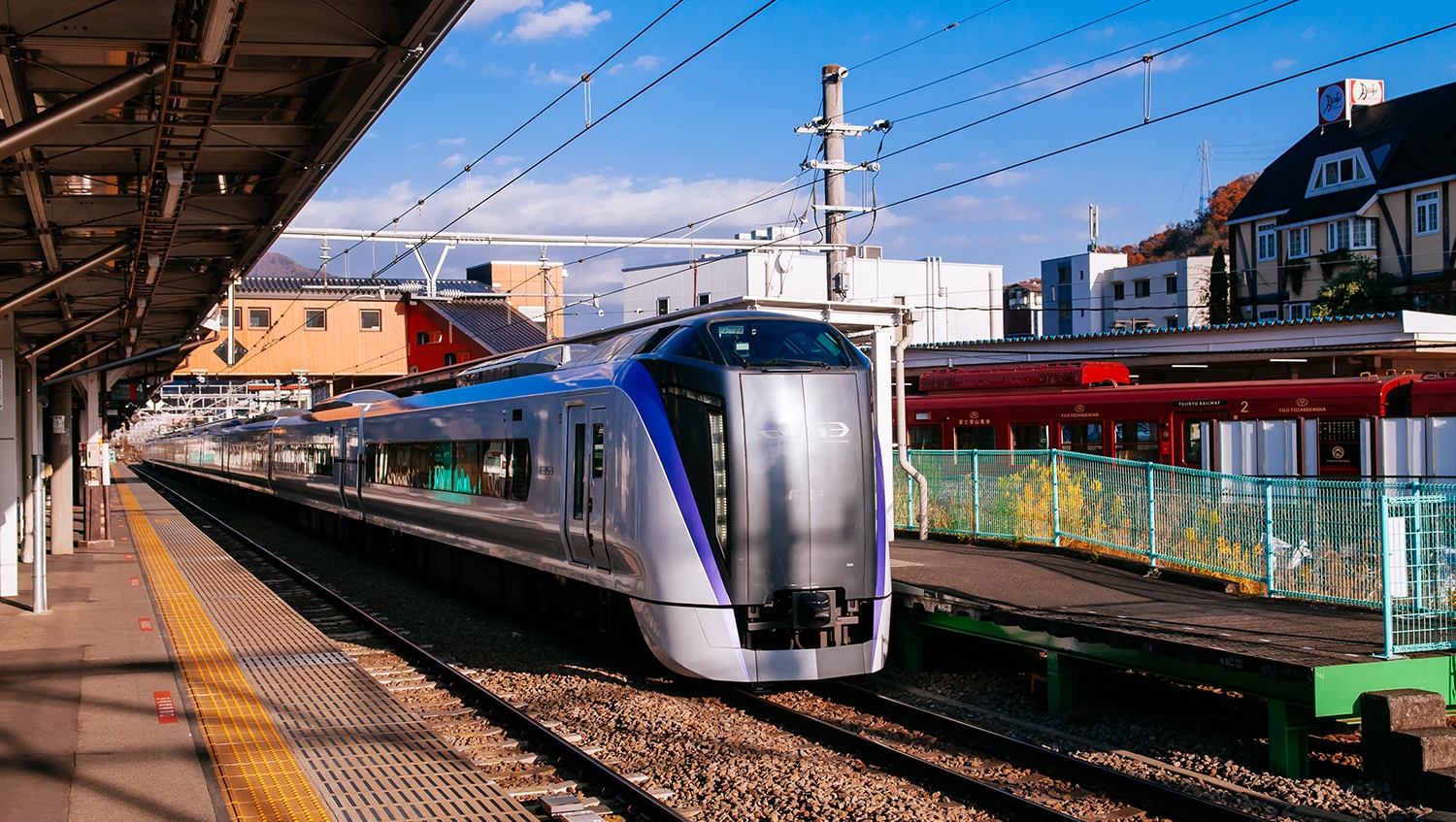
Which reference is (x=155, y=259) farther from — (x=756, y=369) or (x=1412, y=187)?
(x=1412, y=187)

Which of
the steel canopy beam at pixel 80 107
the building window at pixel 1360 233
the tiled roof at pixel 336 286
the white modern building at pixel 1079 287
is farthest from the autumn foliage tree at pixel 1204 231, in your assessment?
the steel canopy beam at pixel 80 107

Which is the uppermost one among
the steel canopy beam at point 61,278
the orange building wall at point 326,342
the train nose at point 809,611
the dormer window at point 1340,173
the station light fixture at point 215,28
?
the dormer window at point 1340,173

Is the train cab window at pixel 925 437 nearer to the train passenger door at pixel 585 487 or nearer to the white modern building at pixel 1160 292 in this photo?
the train passenger door at pixel 585 487

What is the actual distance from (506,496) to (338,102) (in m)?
5.55

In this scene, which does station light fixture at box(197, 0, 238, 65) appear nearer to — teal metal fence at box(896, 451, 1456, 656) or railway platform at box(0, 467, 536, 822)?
railway platform at box(0, 467, 536, 822)

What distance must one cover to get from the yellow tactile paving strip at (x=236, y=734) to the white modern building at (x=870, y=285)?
31824 millimetres

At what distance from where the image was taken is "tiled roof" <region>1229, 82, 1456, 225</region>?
42.2 meters

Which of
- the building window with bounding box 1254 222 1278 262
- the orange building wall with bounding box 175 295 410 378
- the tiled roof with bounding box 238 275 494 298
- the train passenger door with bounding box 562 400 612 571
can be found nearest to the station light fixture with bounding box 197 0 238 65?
the train passenger door with bounding box 562 400 612 571

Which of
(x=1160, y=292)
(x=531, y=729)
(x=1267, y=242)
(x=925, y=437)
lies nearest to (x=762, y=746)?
(x=531, y=729)

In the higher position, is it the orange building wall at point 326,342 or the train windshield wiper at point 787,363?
the orange building wall at point 326,342

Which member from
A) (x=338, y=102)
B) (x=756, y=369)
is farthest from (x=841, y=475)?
(x=338, y=102)

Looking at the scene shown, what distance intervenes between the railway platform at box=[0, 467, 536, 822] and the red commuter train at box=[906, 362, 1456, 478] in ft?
40.5

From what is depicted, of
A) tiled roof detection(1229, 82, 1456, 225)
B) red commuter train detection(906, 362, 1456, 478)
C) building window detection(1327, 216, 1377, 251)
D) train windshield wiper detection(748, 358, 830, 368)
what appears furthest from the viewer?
building window detection(1327, 216, 1377, 251)

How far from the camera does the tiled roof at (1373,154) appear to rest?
42219 millimetres
